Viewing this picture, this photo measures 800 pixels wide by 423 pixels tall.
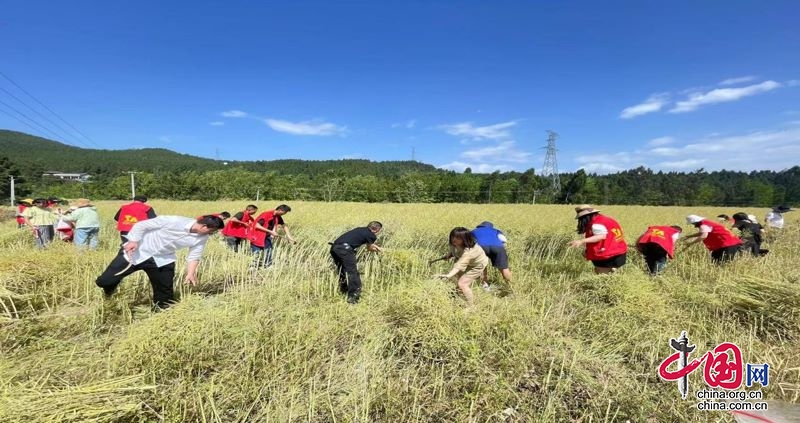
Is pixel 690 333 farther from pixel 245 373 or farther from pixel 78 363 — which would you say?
pixel 78 363

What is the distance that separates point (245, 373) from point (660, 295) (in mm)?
4475

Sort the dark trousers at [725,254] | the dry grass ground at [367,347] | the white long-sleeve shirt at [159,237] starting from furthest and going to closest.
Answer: the dark trousers at [725,254]
the white long-sleeve shirt at [159,237]
the dry grass ground at [367,347]

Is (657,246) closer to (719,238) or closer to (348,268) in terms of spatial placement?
(719,238)

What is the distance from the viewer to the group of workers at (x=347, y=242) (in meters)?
3.90

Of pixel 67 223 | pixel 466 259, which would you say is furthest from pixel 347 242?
pixel 67 223

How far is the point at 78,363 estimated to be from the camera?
9.34 feet

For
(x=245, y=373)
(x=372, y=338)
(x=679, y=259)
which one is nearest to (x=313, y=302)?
(x=372, y=338)

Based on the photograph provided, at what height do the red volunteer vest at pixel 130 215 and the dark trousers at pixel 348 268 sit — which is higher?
the red volunteer vest at pixel 130 215

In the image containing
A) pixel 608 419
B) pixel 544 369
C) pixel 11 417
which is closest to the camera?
pixel 11 417

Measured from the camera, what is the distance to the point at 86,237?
7.15 m

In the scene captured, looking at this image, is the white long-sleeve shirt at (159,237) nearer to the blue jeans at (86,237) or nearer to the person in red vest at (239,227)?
the person in red vest at (239,227)

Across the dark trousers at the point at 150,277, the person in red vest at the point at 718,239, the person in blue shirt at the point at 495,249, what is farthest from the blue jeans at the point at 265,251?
the person in red vest at the point at 718,239

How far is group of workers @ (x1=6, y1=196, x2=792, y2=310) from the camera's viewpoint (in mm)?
3902

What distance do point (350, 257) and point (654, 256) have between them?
4.58m
